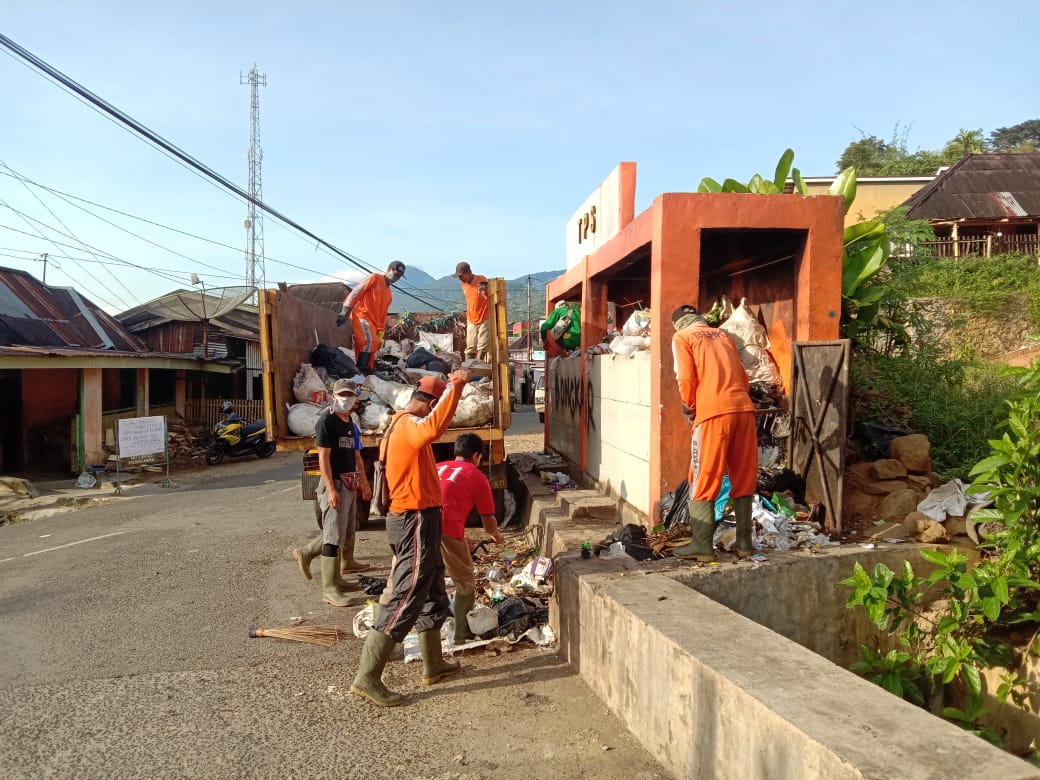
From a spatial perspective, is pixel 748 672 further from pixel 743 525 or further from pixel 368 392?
pixel 368 392

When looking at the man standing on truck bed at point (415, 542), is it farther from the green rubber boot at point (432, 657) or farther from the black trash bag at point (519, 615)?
the black trash bag at point (519, 615)

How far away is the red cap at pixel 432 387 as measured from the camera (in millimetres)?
4285

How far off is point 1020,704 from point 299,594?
16.5 feet

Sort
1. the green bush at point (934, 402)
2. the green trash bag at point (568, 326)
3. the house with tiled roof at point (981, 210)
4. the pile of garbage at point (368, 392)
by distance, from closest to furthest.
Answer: the green bush at point (934, 402)
the pile of garbage at point (368, 392)
the green trash bag at point (568, 326)
the house with tiled roof at point (981, 210)

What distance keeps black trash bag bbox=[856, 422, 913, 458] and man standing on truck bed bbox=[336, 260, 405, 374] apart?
17.2 ft

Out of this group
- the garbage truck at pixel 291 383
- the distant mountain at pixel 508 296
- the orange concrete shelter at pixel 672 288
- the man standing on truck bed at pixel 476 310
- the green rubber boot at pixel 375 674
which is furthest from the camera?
the distant mountain at pixel 508 296

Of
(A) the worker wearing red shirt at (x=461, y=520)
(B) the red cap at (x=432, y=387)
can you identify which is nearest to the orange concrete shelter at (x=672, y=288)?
(A) the worker wearing red shirt at (x=461, y=520)

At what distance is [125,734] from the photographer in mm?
3602

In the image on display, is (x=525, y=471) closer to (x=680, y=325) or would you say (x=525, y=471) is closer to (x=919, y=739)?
(x=680, y=325)

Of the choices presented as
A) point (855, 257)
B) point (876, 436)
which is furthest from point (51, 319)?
point (876, 436)

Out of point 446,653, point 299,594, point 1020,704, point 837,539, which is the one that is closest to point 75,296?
point 299,594

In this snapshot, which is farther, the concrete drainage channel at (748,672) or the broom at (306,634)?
the broom at (306,634)

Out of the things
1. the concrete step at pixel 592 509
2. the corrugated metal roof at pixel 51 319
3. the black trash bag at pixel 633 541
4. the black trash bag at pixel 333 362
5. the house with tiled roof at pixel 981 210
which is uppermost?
the house with tiled roof at pixel 981 210

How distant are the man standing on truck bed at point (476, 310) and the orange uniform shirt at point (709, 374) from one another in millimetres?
3991
